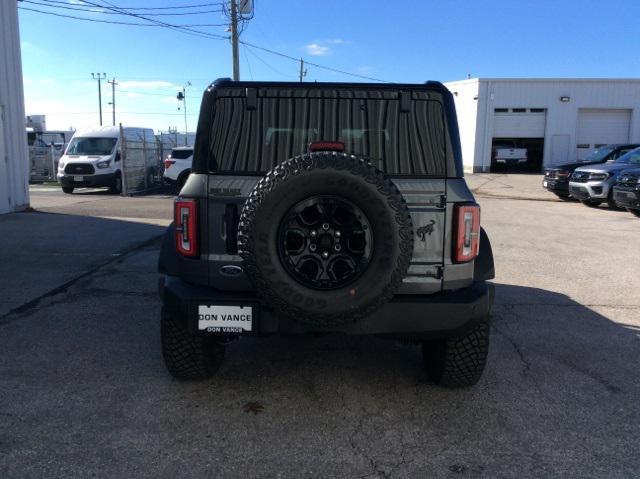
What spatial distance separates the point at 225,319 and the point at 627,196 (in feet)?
42.1

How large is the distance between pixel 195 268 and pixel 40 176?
26.2 m

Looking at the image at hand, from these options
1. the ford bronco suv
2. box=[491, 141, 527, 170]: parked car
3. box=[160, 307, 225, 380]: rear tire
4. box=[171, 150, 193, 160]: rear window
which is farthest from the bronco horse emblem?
box=[491, 141, 527, 170]: parked car

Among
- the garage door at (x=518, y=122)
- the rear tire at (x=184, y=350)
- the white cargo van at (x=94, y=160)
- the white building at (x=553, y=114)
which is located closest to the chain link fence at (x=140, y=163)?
the white cargo van at (x=94, y=160)

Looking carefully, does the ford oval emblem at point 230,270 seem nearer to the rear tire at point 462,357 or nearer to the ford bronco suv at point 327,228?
the ford bronco suv at point 327,228

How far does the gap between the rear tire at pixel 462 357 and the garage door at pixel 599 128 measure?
33.6m

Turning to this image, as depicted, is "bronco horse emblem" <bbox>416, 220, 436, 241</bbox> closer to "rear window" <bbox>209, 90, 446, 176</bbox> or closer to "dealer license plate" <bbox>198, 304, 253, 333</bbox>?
"rear window" <bbox>209, 90, 446, 176</bbox>

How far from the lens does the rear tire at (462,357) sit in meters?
3.62

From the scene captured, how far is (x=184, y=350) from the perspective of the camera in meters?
3.67

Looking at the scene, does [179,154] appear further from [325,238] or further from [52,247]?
[325,238]

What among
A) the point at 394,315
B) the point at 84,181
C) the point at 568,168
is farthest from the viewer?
the point at 84,181

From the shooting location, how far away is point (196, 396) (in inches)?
143

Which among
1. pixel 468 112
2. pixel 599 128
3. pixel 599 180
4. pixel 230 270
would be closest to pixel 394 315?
pixel 230 270

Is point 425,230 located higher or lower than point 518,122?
lower

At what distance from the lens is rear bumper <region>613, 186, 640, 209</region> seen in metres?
13.0
